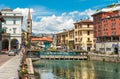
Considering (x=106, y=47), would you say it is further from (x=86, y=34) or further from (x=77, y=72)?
(x=77, y=72)

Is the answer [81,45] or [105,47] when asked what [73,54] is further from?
[81,45]

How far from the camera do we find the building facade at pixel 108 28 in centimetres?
13418

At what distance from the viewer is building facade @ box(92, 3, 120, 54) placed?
440 ft

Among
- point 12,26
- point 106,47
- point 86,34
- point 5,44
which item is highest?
point 12,26

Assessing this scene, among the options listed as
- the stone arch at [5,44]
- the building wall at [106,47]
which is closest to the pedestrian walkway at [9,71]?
the stone arch at [5,44]

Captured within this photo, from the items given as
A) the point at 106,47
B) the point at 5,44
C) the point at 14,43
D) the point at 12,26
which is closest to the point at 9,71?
the point at 12,26

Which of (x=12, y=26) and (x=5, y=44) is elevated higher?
(x=12, y=26)

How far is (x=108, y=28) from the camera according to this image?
459 feet

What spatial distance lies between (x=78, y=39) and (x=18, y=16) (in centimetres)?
5402

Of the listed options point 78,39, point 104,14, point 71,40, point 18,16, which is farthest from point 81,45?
point 18,16

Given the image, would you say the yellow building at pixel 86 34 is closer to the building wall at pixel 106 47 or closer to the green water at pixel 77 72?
the building wall at pixel 106 47

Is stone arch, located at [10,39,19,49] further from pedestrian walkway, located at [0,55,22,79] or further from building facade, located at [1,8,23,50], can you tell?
pedestrian walkway, located at [0,55,22,79]

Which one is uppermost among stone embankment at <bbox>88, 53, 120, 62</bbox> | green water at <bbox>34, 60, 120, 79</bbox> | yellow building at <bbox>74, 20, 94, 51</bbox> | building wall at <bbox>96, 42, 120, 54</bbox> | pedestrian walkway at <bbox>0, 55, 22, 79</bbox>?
yellow building at <bbox>74, 20, 94, 51</bbox>

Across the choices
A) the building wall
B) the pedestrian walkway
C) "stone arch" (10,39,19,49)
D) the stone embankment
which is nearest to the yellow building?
the building wall
